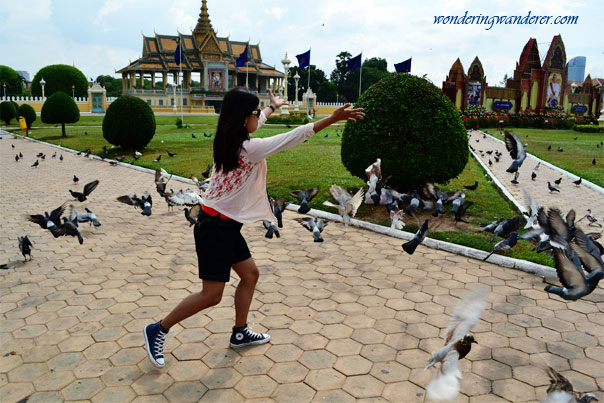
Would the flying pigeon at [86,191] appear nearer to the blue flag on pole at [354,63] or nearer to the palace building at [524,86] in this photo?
the blue flag on pole at [354,63]

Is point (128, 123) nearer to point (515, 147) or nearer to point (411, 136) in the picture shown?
point (411, 136)

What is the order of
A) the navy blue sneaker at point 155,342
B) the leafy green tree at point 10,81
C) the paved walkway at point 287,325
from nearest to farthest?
the paved walkway at point 287,325, the navy blue sneaker at point 155,342, the leafy green tree at point 10,81

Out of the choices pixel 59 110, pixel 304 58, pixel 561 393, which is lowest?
pixel 561 393

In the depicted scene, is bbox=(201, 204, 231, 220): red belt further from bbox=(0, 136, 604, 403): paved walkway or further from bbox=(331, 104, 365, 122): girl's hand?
bbox=(0, 136, 604, 403): paved walkway

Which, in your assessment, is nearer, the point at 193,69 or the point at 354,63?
the point at 354,63

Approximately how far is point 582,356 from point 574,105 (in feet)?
158

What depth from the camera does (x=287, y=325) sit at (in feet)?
12.4

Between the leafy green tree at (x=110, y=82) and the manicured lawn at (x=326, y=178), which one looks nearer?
the manicured lawn at (x=326, y=178)

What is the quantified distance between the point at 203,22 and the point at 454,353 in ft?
219

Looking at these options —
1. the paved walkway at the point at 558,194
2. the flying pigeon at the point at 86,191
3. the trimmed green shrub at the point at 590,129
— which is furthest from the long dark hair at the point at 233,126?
the trimmed green shrub at the point at 590,129

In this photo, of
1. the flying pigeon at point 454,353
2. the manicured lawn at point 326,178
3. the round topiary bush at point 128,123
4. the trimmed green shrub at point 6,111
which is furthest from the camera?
the trimmed green shrub at point 6,111

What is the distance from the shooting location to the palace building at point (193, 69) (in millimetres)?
57344

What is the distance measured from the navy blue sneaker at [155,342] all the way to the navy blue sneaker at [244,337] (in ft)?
1.73

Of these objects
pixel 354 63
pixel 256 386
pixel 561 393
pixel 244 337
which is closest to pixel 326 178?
pixel 244 337
